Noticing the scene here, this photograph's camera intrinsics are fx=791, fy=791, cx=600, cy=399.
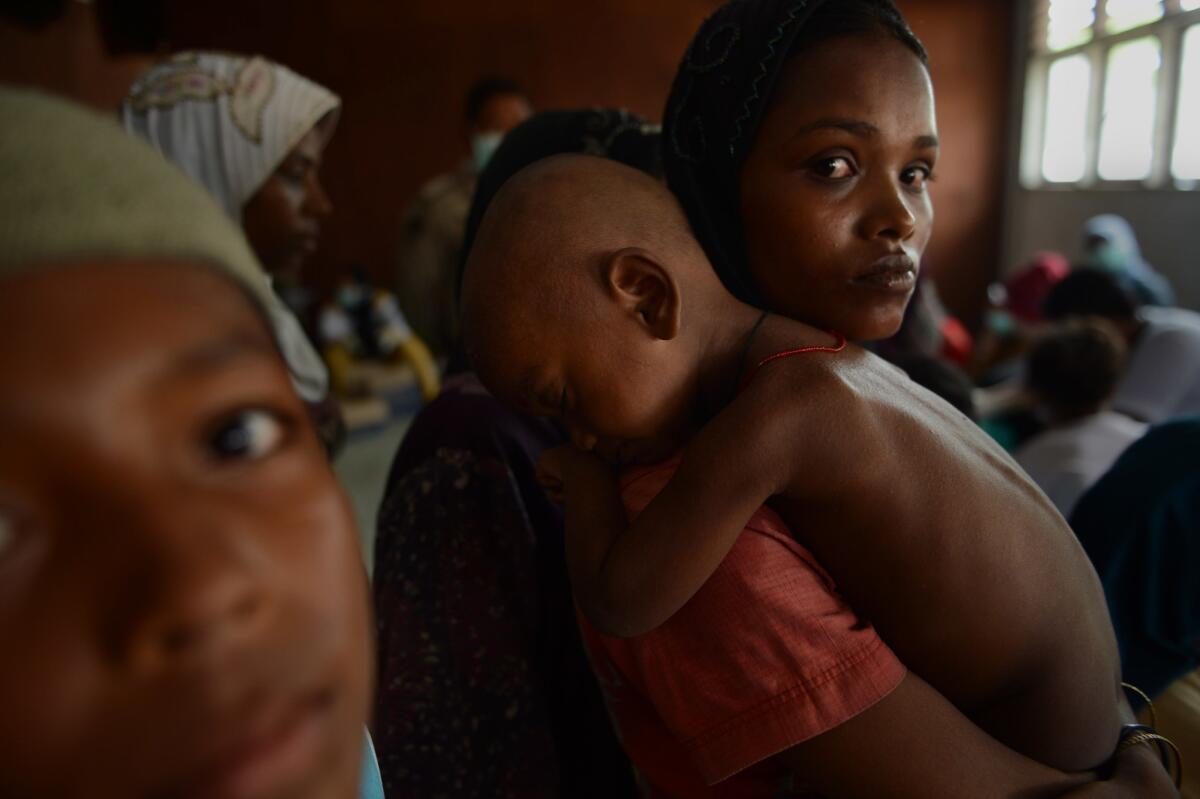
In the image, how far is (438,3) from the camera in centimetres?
738

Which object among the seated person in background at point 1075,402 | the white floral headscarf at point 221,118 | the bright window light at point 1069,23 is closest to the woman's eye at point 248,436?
the white floral headscarf at point 221,118

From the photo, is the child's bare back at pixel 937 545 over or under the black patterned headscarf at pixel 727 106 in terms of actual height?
under

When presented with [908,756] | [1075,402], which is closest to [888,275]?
[908,756]

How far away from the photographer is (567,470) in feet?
3.20

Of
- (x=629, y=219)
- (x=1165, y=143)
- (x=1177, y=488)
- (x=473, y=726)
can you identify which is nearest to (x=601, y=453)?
(x=629, y=219)

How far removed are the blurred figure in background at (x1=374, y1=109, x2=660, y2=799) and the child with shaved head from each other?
21cm

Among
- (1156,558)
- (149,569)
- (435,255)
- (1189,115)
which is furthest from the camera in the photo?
(1189,115)

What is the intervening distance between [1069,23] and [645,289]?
8.85m

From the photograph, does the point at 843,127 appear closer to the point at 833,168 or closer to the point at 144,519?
the point at 833,168

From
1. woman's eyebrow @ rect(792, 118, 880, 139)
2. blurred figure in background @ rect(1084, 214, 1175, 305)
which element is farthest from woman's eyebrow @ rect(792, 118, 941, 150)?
blurred figure in background @ rect(1084, 214, 1175, 305)

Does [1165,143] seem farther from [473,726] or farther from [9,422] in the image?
[9,422]

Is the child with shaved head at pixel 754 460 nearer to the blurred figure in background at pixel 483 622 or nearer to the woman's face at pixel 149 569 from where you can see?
the blurred figure in background at pixel 483 622

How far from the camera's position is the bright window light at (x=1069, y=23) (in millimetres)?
7277

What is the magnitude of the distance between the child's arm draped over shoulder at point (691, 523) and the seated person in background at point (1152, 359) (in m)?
3.15
